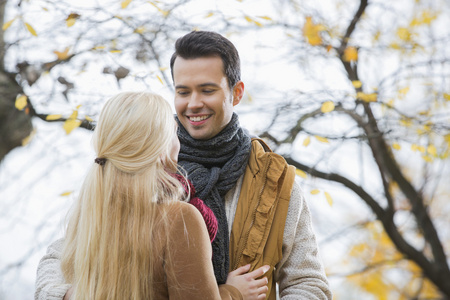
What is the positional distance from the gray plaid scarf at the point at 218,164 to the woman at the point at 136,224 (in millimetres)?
322

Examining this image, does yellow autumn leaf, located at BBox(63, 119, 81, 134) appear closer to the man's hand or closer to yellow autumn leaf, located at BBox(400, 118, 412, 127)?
the man's hand

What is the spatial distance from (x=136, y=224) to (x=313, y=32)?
7.89ft

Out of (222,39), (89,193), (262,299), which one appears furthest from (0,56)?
(262,299)

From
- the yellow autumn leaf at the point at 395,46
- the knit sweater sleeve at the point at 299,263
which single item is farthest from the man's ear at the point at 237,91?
the yellow autumn leaf at the point at 395,46

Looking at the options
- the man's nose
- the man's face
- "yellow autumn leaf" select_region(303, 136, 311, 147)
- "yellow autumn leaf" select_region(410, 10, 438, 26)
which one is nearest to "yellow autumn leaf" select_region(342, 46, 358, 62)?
"yellow autumn leaf" select_region(303, 136, 311, 147)

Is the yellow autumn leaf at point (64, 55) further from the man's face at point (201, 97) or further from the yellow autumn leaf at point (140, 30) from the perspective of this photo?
the man's face at point (201, 97)

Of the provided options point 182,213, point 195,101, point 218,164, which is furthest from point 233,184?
point 182,213

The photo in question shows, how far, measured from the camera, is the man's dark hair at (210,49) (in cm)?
211

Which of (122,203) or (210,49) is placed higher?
(210,49)

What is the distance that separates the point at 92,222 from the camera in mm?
1583

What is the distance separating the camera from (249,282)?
182 centimetres

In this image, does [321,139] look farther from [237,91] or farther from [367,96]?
[237,91]

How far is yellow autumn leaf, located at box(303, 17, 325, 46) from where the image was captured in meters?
3.60

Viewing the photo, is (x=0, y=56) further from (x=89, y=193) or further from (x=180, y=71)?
(x=89, y=193)
